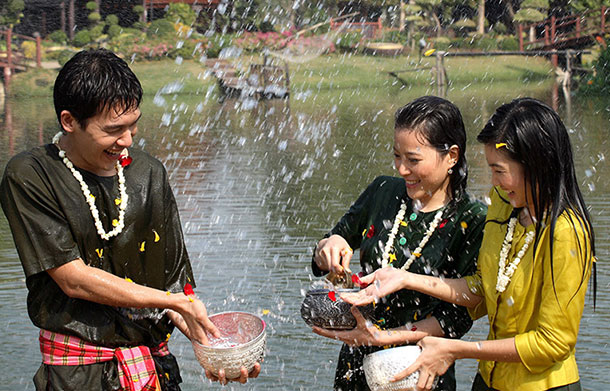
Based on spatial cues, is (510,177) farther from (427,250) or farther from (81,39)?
(81,39)

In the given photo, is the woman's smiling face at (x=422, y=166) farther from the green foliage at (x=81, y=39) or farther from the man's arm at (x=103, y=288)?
the green foliage at (x=81, y=39)

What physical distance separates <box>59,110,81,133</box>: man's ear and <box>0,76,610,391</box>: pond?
259 cm

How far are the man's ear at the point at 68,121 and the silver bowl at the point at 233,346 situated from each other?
874 mm

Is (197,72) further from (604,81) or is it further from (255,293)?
(255,293)

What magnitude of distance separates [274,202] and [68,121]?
7.11 metres

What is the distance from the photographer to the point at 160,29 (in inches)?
1388

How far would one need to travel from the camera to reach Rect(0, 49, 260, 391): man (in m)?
2.63

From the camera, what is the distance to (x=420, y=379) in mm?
2770

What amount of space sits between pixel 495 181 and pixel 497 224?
6.6 inches

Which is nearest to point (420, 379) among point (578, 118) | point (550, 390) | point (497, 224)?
point (550, 390)

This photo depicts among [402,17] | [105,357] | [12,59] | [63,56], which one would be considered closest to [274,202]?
[105,357]

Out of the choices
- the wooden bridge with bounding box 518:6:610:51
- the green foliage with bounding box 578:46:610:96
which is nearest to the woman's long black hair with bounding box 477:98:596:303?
the green foliage with bounding box 578:46:610:96

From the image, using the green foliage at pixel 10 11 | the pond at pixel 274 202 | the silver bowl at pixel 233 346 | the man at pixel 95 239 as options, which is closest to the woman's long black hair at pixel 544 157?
the silver bowl at pixel 233 346

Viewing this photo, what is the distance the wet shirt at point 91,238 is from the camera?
2631 mm
